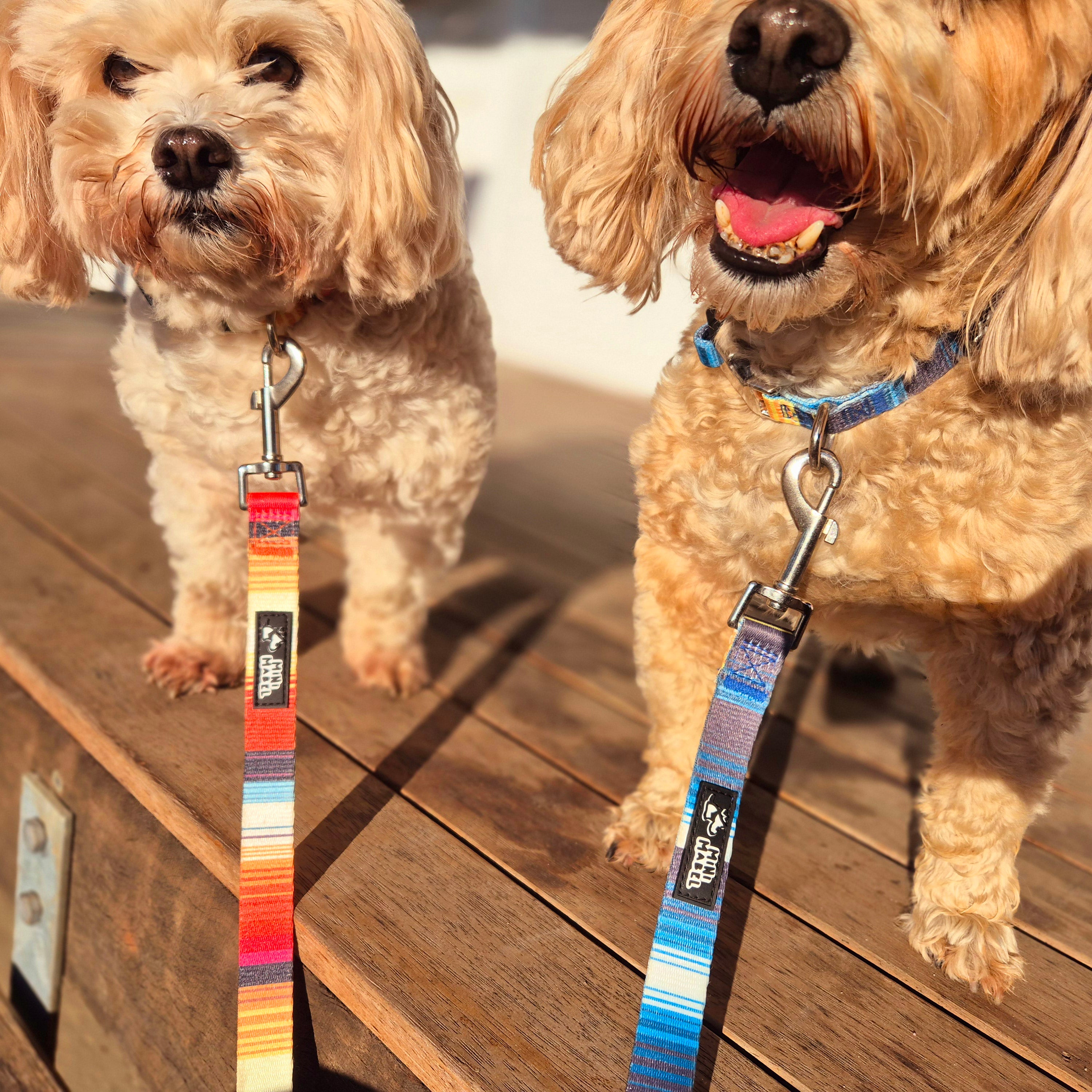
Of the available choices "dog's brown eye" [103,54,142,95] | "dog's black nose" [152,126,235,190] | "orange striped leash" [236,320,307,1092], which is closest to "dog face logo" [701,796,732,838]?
"orange striped leash" [236,320,307,1092]

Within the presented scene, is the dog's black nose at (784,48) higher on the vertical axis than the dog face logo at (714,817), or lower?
higher

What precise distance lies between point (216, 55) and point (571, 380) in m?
3.69

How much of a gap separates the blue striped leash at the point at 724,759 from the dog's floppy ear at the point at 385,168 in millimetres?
753

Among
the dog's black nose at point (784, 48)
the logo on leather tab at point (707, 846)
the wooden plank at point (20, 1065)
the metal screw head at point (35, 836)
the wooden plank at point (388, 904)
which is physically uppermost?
the dog's black nose at point (784, 48)

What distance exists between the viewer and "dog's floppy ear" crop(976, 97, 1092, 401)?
1089 millimetres

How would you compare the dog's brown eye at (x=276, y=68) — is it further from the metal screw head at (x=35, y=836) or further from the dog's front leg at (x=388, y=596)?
the metal screw head at (x=35, y=836)

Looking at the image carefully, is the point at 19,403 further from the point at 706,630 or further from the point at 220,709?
the point at 706,630

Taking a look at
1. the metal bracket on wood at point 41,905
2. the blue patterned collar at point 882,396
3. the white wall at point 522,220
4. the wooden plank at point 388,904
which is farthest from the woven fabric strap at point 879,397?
the white wall at point 522,220

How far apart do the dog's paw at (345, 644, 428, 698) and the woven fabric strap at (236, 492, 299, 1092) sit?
71cm

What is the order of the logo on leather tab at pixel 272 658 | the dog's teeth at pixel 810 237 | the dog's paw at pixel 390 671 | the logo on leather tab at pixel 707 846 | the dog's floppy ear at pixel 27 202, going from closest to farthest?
1. the dog's teeth at pixel 810 237
2. the logo on leather tab at pixel 707 846
3. the logo on leather tab at pixel 272 658
4. the dog's floppy ear at pixel 27 202
5. the dog's paw at pixel 390 671

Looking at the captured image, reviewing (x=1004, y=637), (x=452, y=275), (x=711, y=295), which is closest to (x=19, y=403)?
(x=452, y=275)

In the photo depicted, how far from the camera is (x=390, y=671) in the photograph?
2.19 m

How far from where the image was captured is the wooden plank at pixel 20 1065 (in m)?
1.93

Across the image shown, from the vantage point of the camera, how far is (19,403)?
4.13 meters
